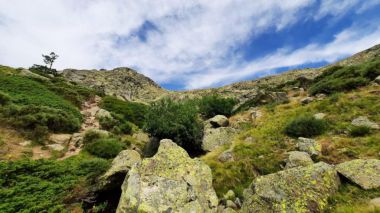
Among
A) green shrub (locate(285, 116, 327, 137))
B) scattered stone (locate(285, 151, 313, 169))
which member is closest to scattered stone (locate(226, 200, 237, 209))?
scattered stone (locate(285, 151, 313, 169))

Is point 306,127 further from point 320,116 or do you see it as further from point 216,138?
point 216,138

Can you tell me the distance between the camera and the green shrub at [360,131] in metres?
9.83

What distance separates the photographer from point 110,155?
1647cm

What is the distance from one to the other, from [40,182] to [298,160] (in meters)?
11.6

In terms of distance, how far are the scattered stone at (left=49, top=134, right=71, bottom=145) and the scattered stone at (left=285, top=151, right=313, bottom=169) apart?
17290 millimetres

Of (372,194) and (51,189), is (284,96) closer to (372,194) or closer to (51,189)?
(372,194)

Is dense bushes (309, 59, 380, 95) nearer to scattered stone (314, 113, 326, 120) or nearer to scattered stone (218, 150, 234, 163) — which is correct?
scattered stone (314, 113, 326, 120)

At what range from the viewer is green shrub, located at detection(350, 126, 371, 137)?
32.2 feet

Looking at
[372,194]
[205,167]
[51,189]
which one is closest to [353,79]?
[372,194]

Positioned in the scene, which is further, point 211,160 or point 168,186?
point 211,160

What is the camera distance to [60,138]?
1867 cm

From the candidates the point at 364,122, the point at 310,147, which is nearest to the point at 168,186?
the point at 310,147

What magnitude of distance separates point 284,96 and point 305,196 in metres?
17.9

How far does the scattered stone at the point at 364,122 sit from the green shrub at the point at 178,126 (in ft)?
30.2
